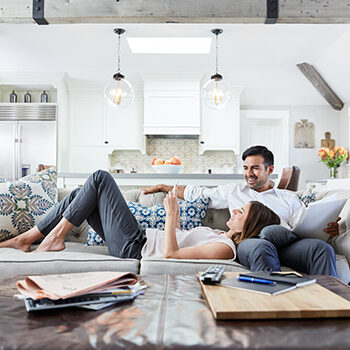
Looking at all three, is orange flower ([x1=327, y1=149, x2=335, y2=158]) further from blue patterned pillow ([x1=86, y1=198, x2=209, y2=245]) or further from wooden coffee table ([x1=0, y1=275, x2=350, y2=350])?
wooden coffee table ([x1=0, y1=275, x2=350, y2=350])

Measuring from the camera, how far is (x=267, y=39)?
4.91 m

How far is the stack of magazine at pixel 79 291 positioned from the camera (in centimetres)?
91

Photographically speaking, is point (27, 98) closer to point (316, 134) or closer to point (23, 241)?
point (23, 241)

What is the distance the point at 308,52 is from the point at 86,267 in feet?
15.8

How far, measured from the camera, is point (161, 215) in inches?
95.0

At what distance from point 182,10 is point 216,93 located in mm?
1333

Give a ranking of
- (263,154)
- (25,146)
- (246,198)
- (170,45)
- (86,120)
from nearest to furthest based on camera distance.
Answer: (246,198) → (263,154) → (170,45) → (25,146) → (86,120)

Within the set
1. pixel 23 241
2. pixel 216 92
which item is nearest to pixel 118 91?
pixel 216 92

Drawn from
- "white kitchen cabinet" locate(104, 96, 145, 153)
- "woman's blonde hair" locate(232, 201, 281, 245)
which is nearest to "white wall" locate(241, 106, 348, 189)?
"white kitchen cabinet" locate(104, 96, 145, 153)

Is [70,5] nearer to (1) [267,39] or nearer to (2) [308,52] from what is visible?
(1) [267,39]

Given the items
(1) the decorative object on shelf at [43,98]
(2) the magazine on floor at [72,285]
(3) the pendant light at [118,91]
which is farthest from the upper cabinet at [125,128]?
(2) the magazine on floor at [72,285]

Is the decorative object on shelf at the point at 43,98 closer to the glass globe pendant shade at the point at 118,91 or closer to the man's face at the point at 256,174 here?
the glass globe pendant shade at the point at 118,91

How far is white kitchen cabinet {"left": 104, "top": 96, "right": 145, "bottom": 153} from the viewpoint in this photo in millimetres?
6434

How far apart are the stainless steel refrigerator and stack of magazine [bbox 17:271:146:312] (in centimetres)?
533
